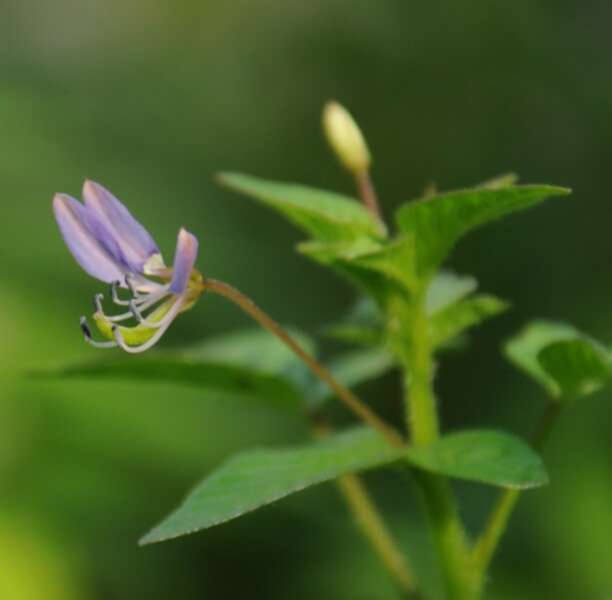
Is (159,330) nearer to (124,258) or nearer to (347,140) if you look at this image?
(124,258)

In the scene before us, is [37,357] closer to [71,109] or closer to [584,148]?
[71,109]

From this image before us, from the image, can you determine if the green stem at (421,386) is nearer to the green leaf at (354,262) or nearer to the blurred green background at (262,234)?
the green leaf at (354,262)

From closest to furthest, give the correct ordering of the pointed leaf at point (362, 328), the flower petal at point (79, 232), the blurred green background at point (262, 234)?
the flower petal at point (79, 232) < the pointed leaf at point (362, 328) < the blurred green background at point (262, 234)

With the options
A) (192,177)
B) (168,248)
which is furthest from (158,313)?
(192,177)

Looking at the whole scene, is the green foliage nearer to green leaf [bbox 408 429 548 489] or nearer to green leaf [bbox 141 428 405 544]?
green leaf [bbox 141 428 405 544]

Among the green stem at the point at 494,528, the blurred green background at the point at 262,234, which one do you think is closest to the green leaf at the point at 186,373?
the green stem at the point at 494,528

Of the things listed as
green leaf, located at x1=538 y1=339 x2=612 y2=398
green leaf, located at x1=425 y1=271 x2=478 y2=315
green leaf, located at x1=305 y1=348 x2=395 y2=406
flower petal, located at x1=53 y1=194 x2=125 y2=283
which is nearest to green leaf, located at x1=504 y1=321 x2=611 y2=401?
green leaf, located at x1=538 y1=339 x2=612 y2=398

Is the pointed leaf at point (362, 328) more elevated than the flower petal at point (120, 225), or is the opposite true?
the flower petal at point (120, 225)
